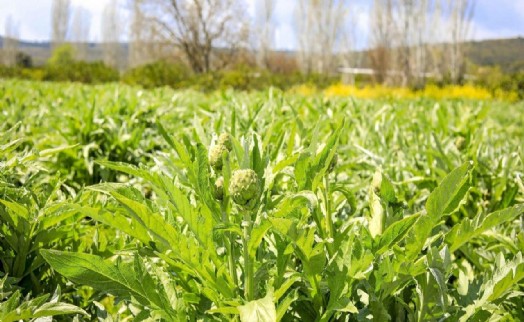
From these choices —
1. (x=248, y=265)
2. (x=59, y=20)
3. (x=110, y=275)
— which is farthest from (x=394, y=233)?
(x=59, y=20)

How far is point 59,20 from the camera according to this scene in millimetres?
60875

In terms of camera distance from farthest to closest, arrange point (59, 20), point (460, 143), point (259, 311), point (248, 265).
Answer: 1. point (59, 20)
2. point (460, 143)
3. point (248, 265)
4. point (259, 311)

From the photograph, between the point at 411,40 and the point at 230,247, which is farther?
the point at 411,40

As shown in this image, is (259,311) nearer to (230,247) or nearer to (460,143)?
(230,247)

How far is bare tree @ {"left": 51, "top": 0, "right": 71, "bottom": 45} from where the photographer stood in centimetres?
6000

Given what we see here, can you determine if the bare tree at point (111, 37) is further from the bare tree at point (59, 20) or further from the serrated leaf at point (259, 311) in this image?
the serrated leaf at point (259, 311)

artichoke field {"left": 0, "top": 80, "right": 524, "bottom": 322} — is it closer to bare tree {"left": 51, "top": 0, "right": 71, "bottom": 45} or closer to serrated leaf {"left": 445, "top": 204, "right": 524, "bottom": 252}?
serrated leaf {"left": 445, "top": 204, "right": 524, "bottom": 252}

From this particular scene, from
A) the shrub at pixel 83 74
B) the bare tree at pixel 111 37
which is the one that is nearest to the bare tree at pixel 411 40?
the shrub at pixel 83 74

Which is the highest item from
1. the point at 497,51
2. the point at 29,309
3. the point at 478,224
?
the point at 497,51

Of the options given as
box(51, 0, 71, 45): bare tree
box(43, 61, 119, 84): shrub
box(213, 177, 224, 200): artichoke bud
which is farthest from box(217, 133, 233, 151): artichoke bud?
box(51, 0, 71, 45): bare tree

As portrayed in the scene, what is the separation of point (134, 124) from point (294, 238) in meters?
2.72

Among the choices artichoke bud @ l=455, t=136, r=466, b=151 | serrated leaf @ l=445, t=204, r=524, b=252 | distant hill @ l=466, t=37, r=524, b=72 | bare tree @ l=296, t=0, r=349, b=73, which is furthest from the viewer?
distant hill @ l=466, t=37, r=524, b=72

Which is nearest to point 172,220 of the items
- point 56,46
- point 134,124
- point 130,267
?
point 130,267

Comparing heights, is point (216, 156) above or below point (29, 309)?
above
